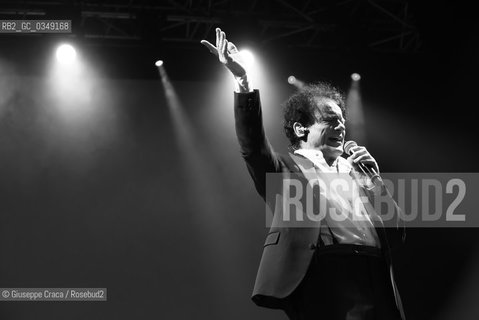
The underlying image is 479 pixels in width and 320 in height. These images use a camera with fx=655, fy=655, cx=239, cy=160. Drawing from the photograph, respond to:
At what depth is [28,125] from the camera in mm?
5910

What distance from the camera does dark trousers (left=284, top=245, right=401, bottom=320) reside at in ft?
6.46

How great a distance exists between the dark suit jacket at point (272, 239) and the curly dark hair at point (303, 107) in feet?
1.24

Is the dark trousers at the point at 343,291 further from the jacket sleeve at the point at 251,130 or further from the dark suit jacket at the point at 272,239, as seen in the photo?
the jacket sleeve at the point at 251,130

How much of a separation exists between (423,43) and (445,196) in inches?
59.6

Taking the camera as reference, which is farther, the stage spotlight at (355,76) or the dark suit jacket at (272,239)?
the stage spotlight at (355,76)

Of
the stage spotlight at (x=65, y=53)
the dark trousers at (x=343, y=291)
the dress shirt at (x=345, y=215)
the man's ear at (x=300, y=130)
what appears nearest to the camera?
the dark trousers at (x=343, y=291)

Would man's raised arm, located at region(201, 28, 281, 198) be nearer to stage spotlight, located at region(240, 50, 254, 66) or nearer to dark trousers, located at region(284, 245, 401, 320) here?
dark trousers, located at region(284, 245, 401, 320)

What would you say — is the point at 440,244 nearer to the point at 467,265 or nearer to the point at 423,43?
the point at 467,265

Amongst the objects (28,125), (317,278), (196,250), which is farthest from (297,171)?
(28,125)

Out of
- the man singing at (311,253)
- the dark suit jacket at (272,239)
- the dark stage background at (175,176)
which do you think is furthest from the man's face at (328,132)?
the dark stage background at (175,176)

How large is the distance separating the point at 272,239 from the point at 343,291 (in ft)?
0.91

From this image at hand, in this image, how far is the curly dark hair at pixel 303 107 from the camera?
240cm

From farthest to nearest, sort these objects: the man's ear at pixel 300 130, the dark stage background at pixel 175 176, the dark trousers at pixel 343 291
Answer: the dark stage background at pixel 175 176 < the man's ear at pixel 300 130 < the dark trousers at pixel 343 291

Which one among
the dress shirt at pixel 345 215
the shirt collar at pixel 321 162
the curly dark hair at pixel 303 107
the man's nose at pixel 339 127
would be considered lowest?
the dress shirt at pixel 345 215
